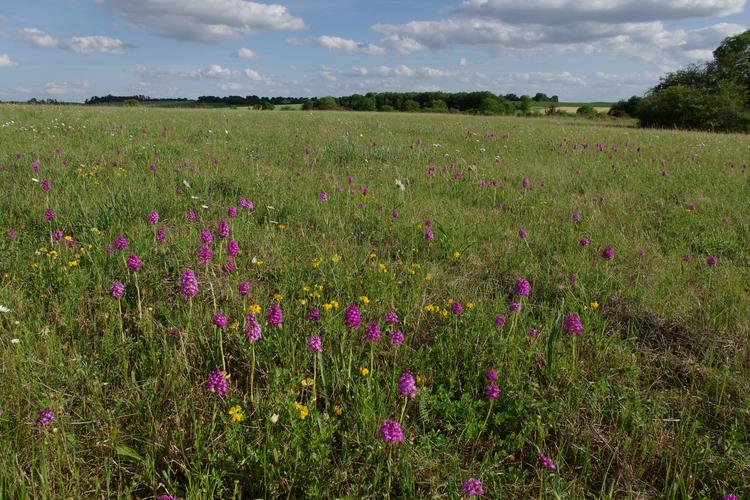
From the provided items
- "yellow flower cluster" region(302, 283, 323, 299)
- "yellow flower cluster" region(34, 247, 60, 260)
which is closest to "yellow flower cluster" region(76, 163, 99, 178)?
"yellow flower cluster" region(34, 247, 60, 260)

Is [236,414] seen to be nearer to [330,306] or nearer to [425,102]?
[330,306]

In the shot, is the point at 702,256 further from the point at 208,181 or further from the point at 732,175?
the point at 208,181

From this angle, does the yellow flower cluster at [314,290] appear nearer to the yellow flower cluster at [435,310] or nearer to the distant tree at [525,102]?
the yellow flower cluster at [435,310]

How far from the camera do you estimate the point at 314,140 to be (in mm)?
10633

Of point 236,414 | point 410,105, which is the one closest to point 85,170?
point 236,414

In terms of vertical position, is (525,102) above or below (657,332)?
above

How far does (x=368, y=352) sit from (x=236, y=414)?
34.2 inches

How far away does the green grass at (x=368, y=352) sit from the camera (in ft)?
5.93

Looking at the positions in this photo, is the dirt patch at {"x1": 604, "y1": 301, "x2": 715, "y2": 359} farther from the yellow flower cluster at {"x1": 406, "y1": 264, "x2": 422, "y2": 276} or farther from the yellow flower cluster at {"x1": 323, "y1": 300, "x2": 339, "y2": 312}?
the yellow flower cluster at {"x1": 323, "y1": 300, "x2": 339, "y2": 312}

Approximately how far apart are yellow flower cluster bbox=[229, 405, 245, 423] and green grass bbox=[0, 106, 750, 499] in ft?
0.19

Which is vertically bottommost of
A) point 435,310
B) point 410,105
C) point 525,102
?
point 435,310

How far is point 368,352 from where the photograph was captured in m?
2.57

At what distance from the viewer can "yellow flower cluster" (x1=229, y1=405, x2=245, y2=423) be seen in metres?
1.86

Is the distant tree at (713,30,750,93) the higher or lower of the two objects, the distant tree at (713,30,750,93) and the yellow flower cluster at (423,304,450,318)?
the higher
